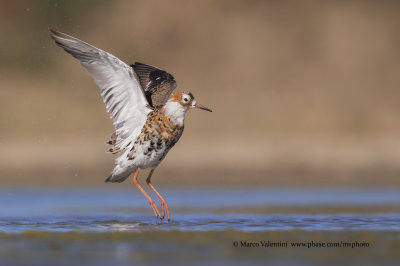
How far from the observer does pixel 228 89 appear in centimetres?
2877

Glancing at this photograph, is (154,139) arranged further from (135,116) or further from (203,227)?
(203,227)

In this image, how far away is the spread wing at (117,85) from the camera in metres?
12.7

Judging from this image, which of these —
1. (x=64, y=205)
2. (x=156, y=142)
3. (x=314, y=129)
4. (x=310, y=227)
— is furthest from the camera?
(x=314, y=129)

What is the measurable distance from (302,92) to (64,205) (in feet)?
46.7

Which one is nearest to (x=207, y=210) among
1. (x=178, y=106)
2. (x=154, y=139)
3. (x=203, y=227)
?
(x=154, y=139)

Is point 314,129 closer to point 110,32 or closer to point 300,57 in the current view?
point 300,57

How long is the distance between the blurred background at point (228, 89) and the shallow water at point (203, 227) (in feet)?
6.21

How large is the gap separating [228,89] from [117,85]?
15.8 m

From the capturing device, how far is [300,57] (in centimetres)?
3092

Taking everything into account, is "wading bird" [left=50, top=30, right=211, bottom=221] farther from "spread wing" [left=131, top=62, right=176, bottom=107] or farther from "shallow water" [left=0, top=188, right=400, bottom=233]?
"shallow water" [left=0, top=188, right=400, bottom=233]

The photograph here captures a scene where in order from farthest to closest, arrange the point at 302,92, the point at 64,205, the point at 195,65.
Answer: the point at 195,65
the point at 302,92
the point at 64,205

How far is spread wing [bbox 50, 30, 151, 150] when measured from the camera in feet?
41.6

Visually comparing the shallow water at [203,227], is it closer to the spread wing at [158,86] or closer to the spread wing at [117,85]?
the spread wing at [117,85]

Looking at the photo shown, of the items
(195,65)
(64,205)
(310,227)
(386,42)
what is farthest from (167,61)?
(310,227)
